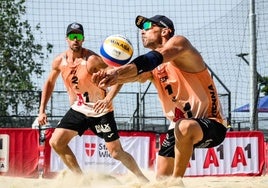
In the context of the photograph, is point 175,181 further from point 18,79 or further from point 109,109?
point 18,79

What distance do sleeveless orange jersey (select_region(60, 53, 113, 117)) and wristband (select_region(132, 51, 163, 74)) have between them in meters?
2.98

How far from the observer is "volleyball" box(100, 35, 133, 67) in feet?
17.0

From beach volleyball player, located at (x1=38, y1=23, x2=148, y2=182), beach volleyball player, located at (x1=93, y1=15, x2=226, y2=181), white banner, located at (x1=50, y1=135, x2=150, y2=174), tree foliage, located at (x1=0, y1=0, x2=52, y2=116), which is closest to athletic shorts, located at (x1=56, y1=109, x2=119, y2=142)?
beach volleyball player, located at (x1=38, y1=23, x2=148, y2=182)

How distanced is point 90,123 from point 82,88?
45 cm

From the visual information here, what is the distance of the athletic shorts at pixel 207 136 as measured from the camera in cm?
531

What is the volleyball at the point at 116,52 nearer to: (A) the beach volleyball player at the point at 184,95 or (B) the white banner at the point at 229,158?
(A) the beach volleyball player at the point at 184,95

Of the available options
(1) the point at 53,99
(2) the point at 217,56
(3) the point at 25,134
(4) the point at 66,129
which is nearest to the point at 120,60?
(4) the point at 66,129

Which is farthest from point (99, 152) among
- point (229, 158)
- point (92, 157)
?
point (229, 158)

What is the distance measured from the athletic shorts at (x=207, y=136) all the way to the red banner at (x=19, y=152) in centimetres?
576

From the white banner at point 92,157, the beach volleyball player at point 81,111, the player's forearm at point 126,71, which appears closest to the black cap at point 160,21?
the player's forearm at point 126,71

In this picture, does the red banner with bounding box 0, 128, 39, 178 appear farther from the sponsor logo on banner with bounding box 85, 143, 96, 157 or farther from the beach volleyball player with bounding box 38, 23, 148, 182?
the beach volleyball player with bounding box 38, 23, 148, 182

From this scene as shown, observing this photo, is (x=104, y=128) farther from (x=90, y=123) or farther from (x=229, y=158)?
(x=229, y=158)

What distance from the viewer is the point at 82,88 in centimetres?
756

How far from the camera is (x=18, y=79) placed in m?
25.2
